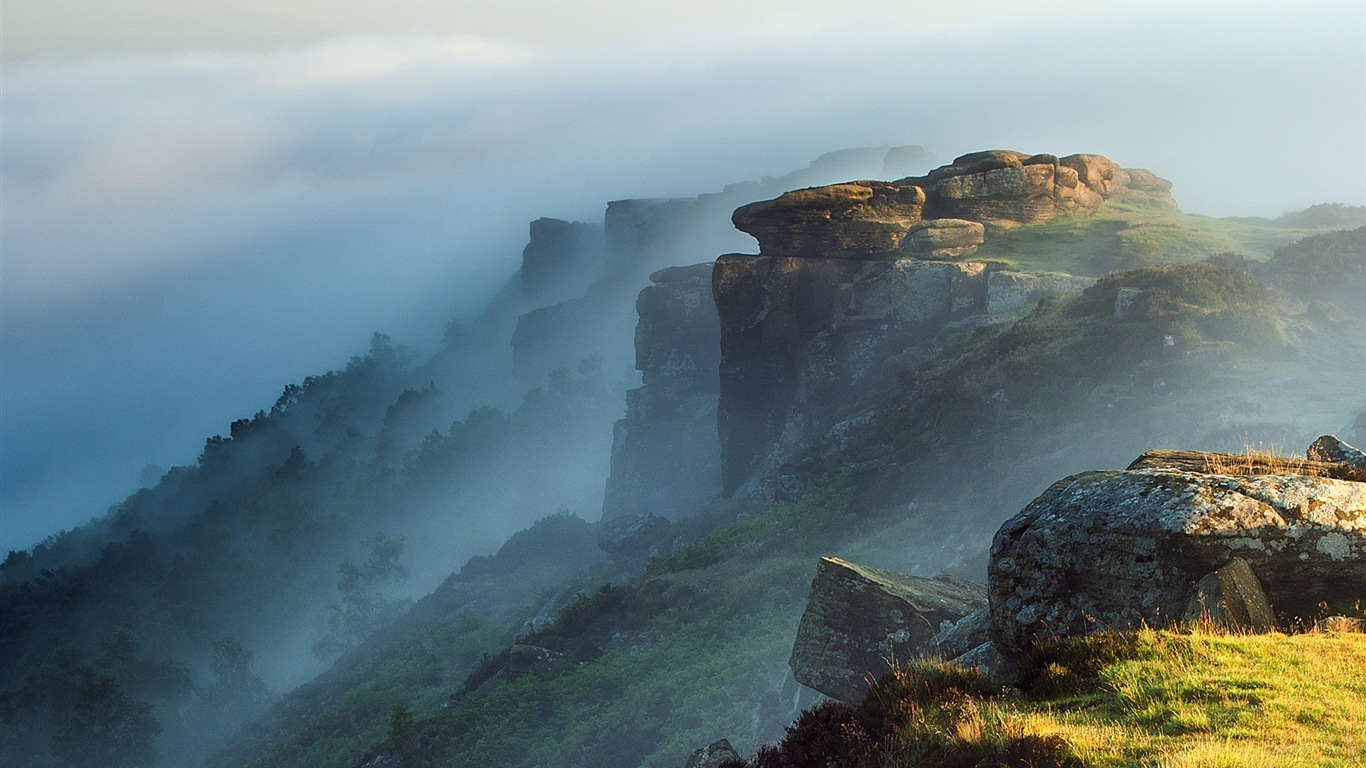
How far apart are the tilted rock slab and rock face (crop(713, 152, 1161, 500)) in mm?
35210

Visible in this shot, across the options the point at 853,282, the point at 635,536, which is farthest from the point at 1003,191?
the point at 635,536

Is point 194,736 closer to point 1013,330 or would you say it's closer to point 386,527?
point 386,527

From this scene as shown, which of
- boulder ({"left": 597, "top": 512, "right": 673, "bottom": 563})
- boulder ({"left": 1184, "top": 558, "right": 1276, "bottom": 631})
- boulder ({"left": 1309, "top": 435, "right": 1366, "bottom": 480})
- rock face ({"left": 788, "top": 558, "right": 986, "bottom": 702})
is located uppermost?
boulder ({"left": 1309, "top": 435, "right": 1366, "bottom": 480})

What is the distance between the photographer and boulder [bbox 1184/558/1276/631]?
7.57m

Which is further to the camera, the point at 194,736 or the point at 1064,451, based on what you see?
the point at 194,736

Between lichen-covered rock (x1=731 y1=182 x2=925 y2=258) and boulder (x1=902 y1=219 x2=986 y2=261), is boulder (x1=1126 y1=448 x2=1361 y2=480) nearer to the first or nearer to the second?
boulder (x1=902 y1=219 x2=986 y2=261)

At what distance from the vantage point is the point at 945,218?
51281 millimetres

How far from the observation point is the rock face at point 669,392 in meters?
80.3

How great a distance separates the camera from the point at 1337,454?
10156 millimetres

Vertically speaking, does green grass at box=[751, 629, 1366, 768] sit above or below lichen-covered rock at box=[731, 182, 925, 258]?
below

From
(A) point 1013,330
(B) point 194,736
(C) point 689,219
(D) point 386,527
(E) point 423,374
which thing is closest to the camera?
(A) point 1013,330

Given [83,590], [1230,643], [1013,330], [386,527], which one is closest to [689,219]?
[386,527]

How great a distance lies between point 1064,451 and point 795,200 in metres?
25.2

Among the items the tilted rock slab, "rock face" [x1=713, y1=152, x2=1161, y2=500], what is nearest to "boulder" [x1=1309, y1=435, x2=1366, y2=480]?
the tilted rock slab
